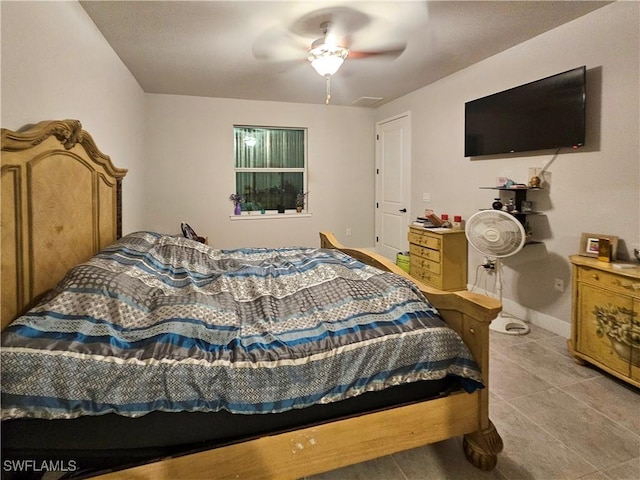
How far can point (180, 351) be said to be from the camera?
1.36 metres

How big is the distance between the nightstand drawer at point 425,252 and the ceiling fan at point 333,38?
79.2 inches

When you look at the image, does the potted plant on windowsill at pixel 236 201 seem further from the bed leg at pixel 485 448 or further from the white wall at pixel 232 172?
the bed leg at pixel 485 448

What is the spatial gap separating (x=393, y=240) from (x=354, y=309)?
12.9ft

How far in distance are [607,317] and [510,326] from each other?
962 millimetres

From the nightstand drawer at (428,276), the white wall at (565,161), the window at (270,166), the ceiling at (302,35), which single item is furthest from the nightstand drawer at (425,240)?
Result: the window at (270,166)

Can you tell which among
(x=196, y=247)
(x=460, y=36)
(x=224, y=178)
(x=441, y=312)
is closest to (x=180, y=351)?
(x=441, y=312)

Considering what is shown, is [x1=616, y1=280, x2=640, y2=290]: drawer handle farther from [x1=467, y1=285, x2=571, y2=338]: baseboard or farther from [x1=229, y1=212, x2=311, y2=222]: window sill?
[x1=229, y1=212, x2=311, y2=222]: window sill

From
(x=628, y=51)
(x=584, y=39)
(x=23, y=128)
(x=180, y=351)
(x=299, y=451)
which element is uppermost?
(x=584, y=39)

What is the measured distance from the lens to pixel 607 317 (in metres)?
2.36

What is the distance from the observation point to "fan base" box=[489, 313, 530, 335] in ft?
10.4

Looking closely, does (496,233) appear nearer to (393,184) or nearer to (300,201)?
(393,184)

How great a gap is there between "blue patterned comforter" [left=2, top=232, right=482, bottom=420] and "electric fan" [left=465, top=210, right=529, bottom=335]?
1.49 m

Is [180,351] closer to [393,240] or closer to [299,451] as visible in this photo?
[299,451]

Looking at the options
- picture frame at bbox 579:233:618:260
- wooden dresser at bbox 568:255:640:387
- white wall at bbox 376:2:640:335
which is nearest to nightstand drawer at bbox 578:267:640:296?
wooden dresser at bbox 568:255:640:387
